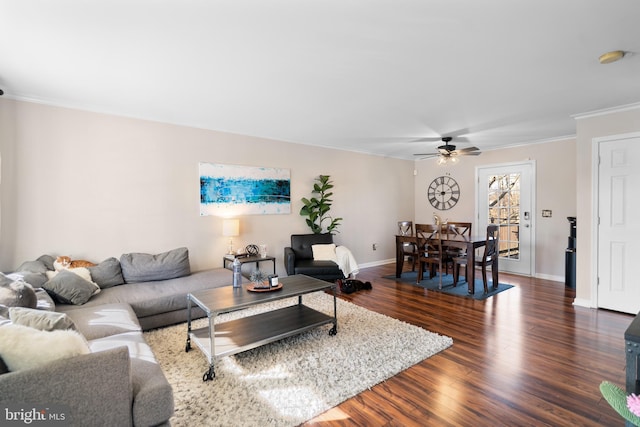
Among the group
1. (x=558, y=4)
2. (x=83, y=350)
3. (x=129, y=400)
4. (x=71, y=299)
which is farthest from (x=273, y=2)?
(x=71, y=299)

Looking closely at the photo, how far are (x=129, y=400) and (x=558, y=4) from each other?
3.11 meters

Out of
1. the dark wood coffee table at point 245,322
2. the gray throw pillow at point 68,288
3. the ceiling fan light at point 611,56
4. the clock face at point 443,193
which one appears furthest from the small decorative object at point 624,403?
the clock face at point 443,193

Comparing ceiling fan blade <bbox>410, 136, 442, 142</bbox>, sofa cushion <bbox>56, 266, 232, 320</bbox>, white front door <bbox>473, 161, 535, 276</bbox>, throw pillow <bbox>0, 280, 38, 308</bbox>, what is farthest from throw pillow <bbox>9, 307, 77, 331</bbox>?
white front door <bbox>473, 161, 535, 276</bbox>

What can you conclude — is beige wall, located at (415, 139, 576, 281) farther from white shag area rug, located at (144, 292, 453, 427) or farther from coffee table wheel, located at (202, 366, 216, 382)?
coffee table wheel, located at (202, 366, 216, 382)

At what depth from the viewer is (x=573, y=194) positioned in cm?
495

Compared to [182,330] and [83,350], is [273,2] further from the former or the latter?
[182,330]

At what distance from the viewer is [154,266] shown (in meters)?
3.57

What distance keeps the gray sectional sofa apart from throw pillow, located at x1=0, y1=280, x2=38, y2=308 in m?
0.20

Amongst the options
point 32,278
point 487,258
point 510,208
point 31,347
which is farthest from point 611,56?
point 32,278

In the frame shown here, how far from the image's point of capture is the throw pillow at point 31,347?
1.22m

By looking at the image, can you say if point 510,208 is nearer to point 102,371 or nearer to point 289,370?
point 289,370

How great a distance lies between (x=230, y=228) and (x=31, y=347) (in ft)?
10.1

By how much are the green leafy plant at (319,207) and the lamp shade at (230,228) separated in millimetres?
1323

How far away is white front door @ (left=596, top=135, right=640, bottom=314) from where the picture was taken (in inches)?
135
